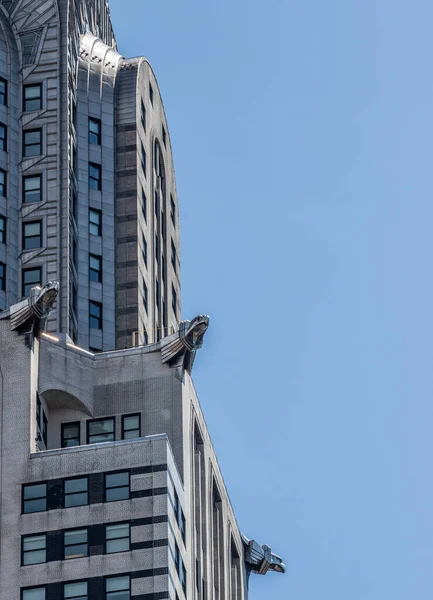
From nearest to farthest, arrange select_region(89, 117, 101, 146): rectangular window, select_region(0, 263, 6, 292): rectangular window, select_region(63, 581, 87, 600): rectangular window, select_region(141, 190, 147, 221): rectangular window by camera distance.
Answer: select_region(63, 581, 87, 600): rectangular window, select_region(0, 263, 6, 292): rectangular window, select_region(89, 117, 101, 146): rectangular window, select_region(141, 190, 147, 221): rectangular window

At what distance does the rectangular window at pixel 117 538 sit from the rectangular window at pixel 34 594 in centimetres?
469

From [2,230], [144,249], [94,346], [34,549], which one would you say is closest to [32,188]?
[2,230]

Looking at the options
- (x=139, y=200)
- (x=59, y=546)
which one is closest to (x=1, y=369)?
(x=59, y=546)

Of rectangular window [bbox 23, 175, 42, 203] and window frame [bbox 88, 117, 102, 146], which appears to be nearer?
rectangular window [bbox 23, 175, 42, 203]

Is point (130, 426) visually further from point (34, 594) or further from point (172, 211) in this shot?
point (172, 211)

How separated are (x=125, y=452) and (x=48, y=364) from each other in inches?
506

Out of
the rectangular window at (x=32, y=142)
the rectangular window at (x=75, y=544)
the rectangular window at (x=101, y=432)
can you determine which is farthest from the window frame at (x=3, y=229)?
the rectangular window at (x=75, y=544)

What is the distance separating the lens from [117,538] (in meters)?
146

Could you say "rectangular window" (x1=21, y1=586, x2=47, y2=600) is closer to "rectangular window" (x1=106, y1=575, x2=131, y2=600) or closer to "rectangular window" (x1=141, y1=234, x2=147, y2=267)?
"rectangular window" (x1=106, y1=575, x2=131, y2=600)

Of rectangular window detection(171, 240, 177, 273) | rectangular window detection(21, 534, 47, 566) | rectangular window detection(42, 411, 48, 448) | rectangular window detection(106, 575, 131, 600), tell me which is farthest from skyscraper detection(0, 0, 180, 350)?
rectangular window detection(106, 575, 131, 600)

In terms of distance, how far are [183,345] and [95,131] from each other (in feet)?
86.2

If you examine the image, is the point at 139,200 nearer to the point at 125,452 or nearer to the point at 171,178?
the point at 171,178

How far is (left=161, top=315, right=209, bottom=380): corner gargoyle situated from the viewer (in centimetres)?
15925

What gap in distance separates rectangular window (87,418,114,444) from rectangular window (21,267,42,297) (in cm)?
1268
